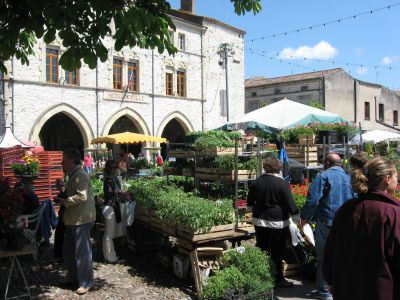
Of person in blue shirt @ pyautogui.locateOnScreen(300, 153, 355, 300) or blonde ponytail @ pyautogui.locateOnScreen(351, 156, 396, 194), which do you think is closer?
blonde ponytail @ pyautogui.locateOnScreen(351, 156, 396, 194)

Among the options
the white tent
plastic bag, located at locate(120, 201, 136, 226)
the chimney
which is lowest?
plastic bag, located at locate(120, 201, 136, 226)

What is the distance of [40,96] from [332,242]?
19.0 meters

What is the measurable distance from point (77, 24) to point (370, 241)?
9.53 feet

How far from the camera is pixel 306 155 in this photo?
9344mm

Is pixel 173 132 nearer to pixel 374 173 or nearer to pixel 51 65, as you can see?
pixel 51 65

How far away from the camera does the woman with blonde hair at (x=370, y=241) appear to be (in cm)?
250

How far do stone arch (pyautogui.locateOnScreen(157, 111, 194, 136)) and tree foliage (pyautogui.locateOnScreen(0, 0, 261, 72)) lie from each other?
68.4 feet

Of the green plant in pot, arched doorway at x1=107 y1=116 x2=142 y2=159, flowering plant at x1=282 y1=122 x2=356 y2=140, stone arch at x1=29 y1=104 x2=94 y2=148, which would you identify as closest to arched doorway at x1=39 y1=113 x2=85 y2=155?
arched doorway at x1=107 y1=116 x2=142 y2=159

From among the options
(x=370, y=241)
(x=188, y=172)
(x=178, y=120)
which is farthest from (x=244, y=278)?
(x=178, y=120)

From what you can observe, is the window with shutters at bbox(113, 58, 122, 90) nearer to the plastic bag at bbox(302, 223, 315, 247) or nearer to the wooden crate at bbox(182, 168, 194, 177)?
the wooden crate at bbox(182, 168, 194, 177)

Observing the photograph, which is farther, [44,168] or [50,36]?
[44,168]

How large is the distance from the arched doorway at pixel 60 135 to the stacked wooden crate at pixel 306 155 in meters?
16.7

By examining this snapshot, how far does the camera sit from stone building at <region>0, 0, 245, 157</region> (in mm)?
19609

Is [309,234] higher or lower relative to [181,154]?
lower
